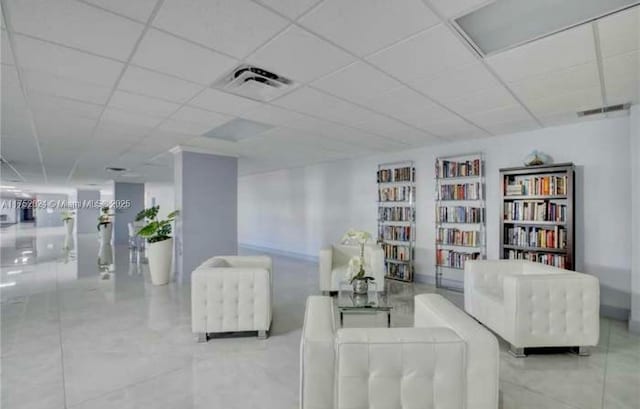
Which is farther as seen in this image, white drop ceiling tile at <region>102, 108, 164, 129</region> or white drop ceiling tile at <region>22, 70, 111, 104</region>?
white drop ceiling tile at <region>102, 108, 164, 129</region>

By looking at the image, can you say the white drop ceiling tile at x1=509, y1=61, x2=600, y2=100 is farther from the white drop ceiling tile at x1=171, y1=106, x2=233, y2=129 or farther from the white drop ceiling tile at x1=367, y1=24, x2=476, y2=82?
the white drop ceiling tile at x1=171, y1=106, x2=233, y2=129

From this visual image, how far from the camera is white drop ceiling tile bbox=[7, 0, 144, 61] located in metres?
1.69

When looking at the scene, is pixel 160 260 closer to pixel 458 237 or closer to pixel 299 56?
pixel 299 56

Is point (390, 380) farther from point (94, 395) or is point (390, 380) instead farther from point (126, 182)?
point (126, 182)

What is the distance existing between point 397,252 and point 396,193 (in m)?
1.19

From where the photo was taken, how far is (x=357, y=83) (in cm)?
274

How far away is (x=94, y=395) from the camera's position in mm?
2139

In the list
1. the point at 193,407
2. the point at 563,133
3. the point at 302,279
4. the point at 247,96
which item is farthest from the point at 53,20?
the point at 563,133

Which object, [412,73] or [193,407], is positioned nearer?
[193,407]

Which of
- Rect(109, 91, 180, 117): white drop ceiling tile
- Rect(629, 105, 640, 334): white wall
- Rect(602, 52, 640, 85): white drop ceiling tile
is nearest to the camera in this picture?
Rect(602, 52, 640, 85): white drop ceiling tile

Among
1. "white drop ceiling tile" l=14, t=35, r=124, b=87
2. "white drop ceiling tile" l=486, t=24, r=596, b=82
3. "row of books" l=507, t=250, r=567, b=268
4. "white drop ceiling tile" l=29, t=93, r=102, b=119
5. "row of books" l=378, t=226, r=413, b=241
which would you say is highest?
"white drop ceiling tile" l=486, t=24, r=596, b=82

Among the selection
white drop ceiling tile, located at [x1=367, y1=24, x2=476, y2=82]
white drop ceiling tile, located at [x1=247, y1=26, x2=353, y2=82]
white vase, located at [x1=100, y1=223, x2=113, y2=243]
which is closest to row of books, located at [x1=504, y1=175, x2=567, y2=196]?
white drop ceiling tile, located at [x1=367, y1=24, x2=476, y2=82]

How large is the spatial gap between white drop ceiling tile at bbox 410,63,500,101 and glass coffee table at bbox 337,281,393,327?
224 cm

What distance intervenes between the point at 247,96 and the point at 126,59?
3.60 feet
